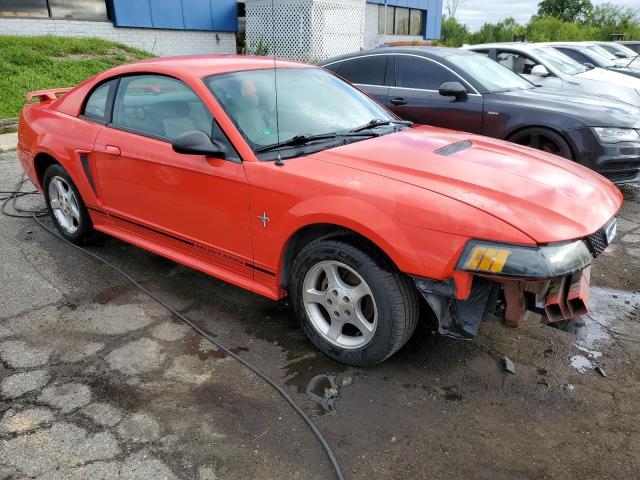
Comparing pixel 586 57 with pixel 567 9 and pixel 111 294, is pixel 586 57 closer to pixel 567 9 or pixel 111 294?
pixel 111 294

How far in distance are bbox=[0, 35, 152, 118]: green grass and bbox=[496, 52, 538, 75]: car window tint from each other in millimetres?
8960

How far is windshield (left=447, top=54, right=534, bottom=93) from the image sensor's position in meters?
6.05

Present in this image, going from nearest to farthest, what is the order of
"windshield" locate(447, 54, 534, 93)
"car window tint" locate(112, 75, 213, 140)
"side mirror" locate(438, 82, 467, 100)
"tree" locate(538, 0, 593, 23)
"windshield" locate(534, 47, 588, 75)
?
"car window tint" locate(112, 75, 213, 140) → "side mirror" locate(438, 82, 467, 100) → "windshield" locate(447, 54, 534, 93) → "windshield" locate(534, 47, 588, 75) → "tree" locate(538, 0, 593, 23)

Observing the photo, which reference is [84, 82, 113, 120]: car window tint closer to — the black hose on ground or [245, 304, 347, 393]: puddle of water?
the black hose on ground

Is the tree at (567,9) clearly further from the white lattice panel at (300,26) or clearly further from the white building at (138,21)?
the white building at (138,21)

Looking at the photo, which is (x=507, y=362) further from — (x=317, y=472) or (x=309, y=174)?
(x=309, y=174)

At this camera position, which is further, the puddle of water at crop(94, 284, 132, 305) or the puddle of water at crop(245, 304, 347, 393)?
the puddle of water at crop(94, 284, 132, 305)

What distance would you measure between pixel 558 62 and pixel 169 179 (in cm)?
885

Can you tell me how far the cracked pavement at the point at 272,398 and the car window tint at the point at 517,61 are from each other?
21.5 ft

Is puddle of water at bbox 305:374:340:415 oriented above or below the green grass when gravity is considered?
below

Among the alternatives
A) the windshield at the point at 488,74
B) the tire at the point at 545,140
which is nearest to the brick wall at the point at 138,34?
the windshield at the point at 488,74

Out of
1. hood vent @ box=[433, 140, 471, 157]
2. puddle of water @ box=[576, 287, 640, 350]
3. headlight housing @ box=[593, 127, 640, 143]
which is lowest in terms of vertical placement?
puddle of water @ box=[576, 287, 640, 350]

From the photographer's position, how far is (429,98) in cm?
615

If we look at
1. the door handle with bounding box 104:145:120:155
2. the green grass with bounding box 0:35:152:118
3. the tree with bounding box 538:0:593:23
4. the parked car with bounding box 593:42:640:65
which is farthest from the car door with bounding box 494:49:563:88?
the tree with bounding box 538:0:593:23
